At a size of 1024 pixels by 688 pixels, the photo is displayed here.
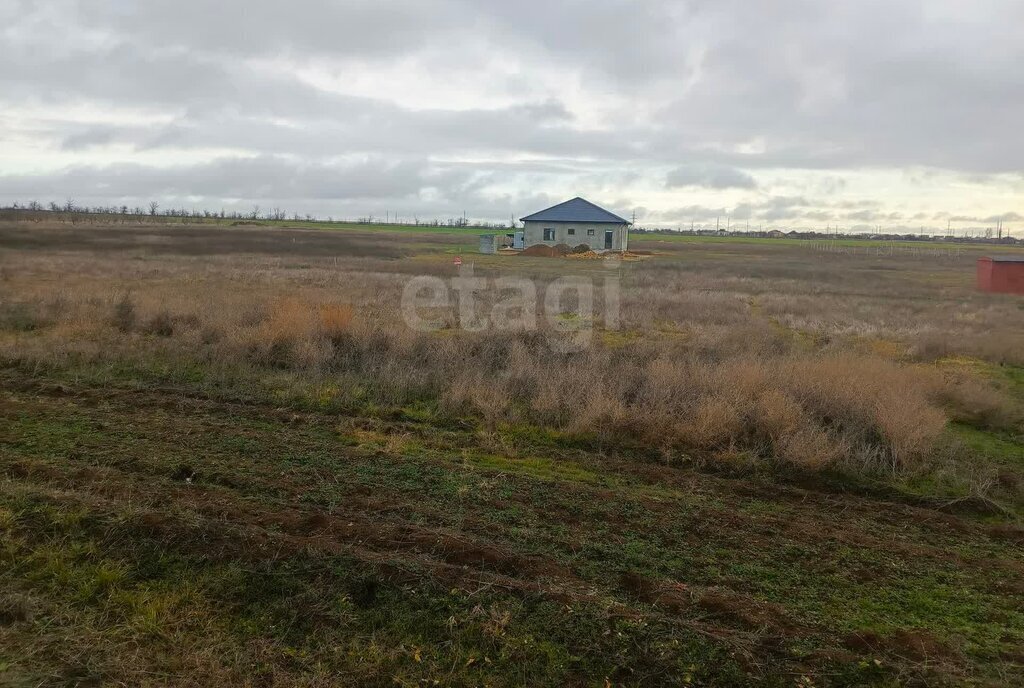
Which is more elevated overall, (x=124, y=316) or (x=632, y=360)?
(x=124, y=316)

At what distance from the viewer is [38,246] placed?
115 feet

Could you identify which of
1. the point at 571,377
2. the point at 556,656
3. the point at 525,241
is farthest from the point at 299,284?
the point at 525,241

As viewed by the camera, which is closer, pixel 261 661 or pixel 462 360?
pixel 261 661

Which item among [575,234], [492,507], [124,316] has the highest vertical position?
[575,234]

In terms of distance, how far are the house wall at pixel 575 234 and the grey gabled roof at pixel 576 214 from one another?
1.04 feet

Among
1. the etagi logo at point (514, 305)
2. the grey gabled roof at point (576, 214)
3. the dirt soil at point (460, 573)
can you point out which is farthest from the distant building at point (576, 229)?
the dirt soil at point (460, 573)

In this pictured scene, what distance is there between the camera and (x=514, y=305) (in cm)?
1803

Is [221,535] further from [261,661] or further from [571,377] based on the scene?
[571,377]

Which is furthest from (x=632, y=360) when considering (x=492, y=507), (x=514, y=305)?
(x=514, y=305)

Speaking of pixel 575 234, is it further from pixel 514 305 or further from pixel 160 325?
pixel 160 325

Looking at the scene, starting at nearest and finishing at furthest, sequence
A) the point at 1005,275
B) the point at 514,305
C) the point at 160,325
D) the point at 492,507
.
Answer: the point at 492,507 → the point at 160,325 → the point at 514,305 → the point at 1005,275

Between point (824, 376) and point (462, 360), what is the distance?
18.0 ft

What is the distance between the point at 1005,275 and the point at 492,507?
30.3 m

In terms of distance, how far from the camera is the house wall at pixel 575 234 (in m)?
50.7
